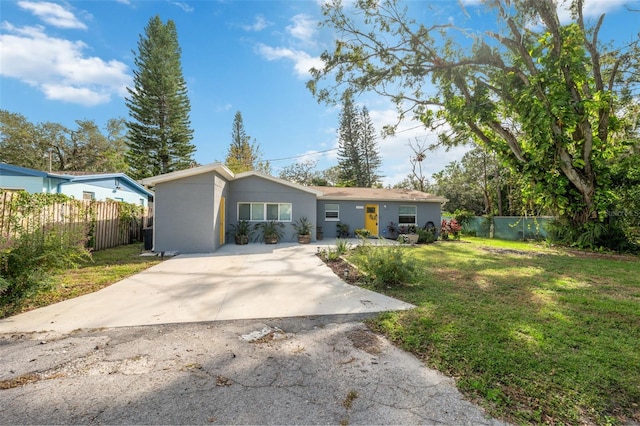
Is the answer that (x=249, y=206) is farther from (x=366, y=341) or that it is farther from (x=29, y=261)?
(x=366, y=341)

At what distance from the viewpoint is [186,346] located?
2.86m

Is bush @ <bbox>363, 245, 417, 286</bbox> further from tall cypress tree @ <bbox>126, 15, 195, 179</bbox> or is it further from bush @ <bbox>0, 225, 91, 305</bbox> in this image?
tall cypress tree @ <bbox>126, 15, 195, 179</bbox>

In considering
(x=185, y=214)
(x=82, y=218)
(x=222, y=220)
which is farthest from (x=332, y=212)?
(x=82, y=218)

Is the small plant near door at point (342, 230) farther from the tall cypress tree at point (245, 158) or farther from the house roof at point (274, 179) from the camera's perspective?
the tall cypress tree at point (245, 158)

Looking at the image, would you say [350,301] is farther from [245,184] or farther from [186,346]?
[245,184]

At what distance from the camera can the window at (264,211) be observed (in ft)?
40.2

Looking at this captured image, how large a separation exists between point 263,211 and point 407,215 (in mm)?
7996

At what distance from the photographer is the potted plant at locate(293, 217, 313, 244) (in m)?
12.2

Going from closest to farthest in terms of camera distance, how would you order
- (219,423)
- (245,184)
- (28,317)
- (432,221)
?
(219,423)
(28,317)
(245,184)
(432,221)

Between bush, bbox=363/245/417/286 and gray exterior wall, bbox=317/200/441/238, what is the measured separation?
9.24 meters

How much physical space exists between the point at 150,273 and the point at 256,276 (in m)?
2.49

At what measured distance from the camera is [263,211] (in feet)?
40.5

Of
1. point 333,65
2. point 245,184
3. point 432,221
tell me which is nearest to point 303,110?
point 333,65

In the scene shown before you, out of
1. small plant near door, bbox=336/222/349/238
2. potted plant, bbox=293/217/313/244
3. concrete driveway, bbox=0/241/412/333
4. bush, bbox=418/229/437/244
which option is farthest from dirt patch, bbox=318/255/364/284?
bush, bbox=418/229/437/244
